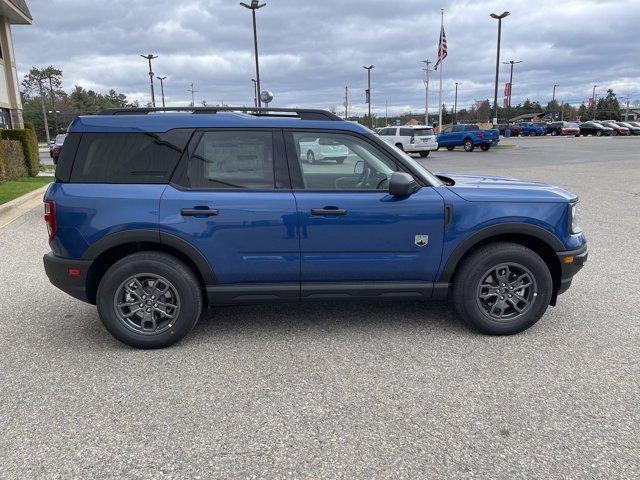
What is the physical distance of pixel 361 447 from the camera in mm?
2627

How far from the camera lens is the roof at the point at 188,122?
147 inches

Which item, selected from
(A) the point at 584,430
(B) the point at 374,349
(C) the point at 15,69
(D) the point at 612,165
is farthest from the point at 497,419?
(C) the point at 15,69

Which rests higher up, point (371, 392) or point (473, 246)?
point (473, 246)

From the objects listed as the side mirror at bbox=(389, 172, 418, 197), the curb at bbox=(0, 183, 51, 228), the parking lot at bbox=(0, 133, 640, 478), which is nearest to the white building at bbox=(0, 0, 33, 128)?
the curb at bbox=(0, 183, 51, 228)

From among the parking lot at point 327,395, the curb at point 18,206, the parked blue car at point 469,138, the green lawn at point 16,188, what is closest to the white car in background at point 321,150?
the parking lot at point 327,395

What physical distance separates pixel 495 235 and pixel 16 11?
25262 millimetres

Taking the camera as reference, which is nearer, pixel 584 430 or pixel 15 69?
pixel 584 430

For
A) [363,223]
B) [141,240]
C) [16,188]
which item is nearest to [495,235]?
[363,223]

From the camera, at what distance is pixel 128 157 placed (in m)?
3.76

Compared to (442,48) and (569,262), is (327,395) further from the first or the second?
(442,48)

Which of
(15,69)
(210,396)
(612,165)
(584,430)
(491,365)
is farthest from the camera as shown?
(15,69)

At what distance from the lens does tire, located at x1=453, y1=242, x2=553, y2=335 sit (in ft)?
12.8

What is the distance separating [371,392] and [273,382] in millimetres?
647

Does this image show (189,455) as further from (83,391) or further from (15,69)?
(15,69)
